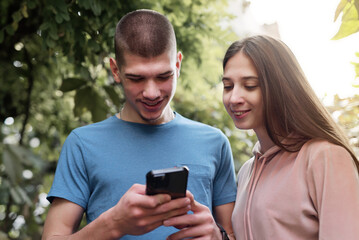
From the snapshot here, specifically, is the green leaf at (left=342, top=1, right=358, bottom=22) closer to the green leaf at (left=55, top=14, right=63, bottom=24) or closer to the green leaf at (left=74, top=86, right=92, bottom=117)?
the green leaf at (left=55, top=14, right=63, bottom=24)

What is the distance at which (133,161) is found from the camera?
6.63ft

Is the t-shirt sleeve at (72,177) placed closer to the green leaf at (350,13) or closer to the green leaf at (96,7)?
the green leaf at (96,7)

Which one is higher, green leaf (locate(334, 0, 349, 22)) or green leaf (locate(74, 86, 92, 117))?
green leaf (locate(334, 0, 349, 22))

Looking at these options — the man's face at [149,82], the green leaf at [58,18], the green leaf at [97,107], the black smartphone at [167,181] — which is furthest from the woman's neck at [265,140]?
the green leaf at [58,18]

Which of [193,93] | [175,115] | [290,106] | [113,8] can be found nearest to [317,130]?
[290,106]

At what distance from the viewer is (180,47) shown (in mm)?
3416

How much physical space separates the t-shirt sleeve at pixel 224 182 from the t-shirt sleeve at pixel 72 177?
0.62 m

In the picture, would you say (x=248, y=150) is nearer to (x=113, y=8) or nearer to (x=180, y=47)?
(x=180, y=47)

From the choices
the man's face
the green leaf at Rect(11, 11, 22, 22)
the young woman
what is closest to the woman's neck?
the young woman

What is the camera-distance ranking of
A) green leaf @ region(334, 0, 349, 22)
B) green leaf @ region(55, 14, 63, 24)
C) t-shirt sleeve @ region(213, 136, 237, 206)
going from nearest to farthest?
green leaf @ region(334, 0, 349, 22)
t-shirt sleeve @ region(213, 136, 237, 206)
green leaf @ region(55, 14, 63, 24)

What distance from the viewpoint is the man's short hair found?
80.9 inches

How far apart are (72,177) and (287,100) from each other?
985mm

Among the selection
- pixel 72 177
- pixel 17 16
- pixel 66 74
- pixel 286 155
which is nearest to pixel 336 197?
pixel 286 155

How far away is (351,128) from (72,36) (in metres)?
1.76
